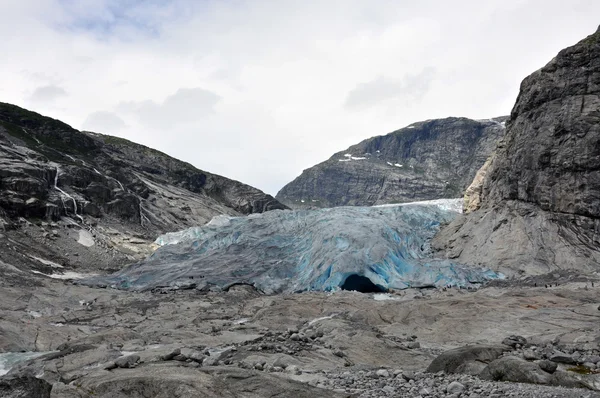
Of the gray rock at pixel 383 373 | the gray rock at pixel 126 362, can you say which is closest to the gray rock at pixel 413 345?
the gray rock at pixel 383 373

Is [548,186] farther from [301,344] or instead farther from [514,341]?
[301,344]

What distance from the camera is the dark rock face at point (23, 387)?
670 centimetres

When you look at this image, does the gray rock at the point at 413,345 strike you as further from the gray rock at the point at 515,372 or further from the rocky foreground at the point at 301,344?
the gray rock at the point at 515,372

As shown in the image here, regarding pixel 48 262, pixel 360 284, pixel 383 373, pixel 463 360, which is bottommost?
pixel 48 262

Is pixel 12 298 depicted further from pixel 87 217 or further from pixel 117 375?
pixel 87 217

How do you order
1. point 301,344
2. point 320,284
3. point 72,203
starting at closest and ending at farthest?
point 301,344 → point 320,284 → point 72,203

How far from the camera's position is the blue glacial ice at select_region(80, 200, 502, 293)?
3328cm

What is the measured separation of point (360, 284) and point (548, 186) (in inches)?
703

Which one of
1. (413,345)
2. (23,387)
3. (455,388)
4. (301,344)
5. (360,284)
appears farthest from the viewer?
(360,284)

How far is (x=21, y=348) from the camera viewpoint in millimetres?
16812

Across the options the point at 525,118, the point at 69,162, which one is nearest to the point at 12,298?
the point at 525,118

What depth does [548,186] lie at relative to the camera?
38.6 meters

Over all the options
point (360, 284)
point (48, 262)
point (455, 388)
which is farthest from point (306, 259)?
point (455, 388)

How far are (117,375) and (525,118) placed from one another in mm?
42324
